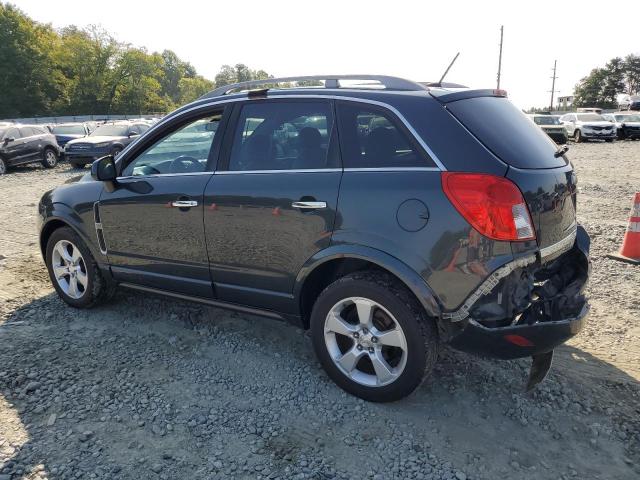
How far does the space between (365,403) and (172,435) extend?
114cm

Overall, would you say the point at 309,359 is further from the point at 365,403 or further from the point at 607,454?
the point at 607,454

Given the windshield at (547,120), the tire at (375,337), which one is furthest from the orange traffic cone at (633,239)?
the windshield at (547,120)

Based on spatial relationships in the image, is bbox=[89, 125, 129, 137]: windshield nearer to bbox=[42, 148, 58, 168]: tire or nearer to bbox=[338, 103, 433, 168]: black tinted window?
bbox=[42, 148, 58, 168]: tire

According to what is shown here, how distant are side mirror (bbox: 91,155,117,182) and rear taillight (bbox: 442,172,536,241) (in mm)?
2675

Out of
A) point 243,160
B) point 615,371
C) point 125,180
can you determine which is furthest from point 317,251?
point 615,371

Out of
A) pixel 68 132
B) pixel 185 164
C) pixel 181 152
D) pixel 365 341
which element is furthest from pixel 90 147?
pixel 365 341

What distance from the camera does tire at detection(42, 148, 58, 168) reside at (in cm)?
1741

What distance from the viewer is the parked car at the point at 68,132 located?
19859mm

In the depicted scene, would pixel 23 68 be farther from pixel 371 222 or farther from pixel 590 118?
pixel 371 222

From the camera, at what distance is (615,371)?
3367mm

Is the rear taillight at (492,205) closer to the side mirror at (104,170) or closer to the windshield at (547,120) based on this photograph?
the side mirror at (104,170)

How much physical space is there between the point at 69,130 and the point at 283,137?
20806mm

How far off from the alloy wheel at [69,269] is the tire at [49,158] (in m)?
15.0

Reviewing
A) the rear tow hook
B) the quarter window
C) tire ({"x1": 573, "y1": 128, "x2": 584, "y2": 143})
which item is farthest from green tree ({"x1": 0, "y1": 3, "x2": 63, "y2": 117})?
the rear tow hook
